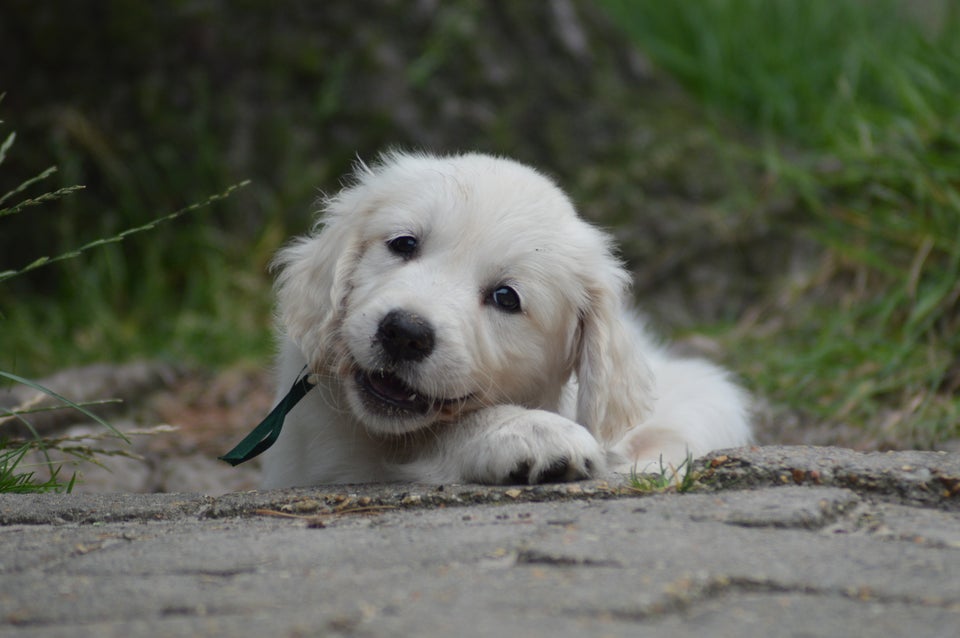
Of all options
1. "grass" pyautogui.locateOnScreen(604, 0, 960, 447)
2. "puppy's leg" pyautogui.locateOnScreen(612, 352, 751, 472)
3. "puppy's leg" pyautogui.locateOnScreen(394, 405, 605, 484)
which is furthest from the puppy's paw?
"grass" pyautogui.locateOnScreen(604, 0, 960, 447)

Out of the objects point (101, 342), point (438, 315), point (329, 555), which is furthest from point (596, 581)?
point (101, 342)

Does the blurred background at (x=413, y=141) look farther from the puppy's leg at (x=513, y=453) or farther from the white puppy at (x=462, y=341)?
the puppy's leg at (x=513, y=453)

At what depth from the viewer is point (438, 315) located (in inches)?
121

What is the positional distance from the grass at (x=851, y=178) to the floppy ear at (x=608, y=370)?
174 cm

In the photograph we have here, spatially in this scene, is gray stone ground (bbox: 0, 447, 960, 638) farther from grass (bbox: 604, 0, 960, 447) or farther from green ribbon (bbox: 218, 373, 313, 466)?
grass (bbox: 604, 0, 960, 447)

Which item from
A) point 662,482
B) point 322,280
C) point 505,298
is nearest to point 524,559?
point 662,482

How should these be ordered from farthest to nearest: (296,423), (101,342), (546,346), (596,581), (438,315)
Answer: (101,342) → (296,423) → (546,346) → (438,315) → (596,581)

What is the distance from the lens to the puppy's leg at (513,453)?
2.92 m

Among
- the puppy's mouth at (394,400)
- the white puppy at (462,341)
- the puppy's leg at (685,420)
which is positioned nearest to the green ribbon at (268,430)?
the white puppy at (462,341)

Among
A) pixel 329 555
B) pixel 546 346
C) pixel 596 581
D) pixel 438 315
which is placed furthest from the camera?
pixel 546 346

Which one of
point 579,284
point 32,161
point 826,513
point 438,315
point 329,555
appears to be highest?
point 32,161

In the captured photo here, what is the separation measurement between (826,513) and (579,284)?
131cm

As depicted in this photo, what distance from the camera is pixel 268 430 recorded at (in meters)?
3.37

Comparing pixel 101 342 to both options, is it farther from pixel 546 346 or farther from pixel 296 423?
pixel 546 346
